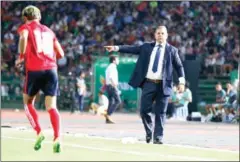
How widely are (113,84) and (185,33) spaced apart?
13.8m

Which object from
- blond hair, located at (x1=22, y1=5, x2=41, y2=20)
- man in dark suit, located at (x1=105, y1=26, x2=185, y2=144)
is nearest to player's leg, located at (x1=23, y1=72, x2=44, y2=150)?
blond hair, located at (x1=22, y1=5, x2=41, y2=20)

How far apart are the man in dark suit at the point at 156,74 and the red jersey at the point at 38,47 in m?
2.07

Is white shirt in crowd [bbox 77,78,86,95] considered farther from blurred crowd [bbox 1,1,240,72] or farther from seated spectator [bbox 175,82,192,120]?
seated spectator [bbox 175,82,192,120]

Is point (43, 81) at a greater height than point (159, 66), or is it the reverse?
point (159, 66)

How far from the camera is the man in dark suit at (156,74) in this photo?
12391 millimetres

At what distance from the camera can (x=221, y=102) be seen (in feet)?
83.4

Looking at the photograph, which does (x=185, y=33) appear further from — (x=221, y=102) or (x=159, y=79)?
(x=159, y=79)

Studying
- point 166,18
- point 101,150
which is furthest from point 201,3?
point 101,150

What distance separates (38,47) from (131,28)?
1014 inches

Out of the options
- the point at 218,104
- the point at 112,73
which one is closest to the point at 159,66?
the point at 112,73

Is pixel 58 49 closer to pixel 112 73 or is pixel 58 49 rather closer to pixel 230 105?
pixel 112 73

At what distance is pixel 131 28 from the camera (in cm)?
3597

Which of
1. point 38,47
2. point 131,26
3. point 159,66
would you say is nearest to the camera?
point 38,47

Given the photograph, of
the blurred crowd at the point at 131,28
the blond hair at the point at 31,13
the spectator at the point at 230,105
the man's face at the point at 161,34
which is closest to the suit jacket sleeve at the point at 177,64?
the man's face at the point at 161,34
